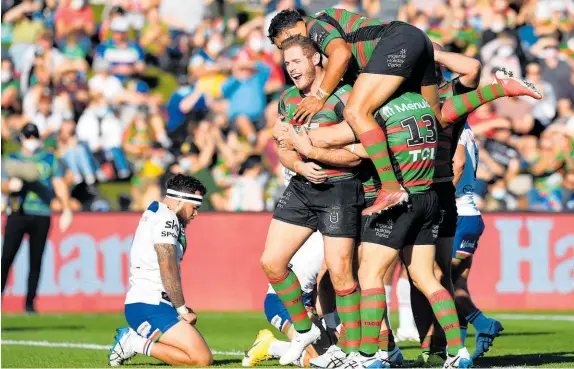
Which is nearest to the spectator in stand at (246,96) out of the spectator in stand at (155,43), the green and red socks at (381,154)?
the spectator in stand at (155,43)

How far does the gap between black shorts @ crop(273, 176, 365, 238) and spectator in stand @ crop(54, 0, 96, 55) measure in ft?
42.1

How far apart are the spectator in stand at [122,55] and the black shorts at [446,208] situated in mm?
12425

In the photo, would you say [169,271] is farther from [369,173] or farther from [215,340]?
[215,340]

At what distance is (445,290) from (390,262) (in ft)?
1.53

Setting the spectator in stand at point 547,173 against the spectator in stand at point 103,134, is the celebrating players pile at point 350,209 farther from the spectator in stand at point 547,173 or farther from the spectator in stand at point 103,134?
the spectator in stand at point 103,134

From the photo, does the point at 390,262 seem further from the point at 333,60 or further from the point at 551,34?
the point at 551,34

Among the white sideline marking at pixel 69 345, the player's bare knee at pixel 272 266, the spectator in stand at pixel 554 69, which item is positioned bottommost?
the white sideline marking at pixel 69 345

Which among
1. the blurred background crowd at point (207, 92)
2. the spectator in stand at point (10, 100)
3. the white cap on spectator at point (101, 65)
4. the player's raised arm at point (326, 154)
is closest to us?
the player's raised arm at point (326, 154)

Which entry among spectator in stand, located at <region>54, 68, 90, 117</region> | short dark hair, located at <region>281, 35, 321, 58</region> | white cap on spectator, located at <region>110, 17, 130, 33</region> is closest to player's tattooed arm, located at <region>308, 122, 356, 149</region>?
short dark hair, located at <region>281, 35, 321, 58</region>

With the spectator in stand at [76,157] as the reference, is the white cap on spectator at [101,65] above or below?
above

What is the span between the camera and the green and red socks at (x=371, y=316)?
29.8ft

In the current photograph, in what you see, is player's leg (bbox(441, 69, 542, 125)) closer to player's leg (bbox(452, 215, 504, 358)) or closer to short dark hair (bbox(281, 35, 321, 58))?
short dark hair (bbox(281, 35, 321, 58))

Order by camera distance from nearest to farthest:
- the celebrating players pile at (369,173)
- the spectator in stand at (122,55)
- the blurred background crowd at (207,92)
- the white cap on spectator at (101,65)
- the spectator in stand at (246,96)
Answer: the celebrating players pile at (369,173), the blurred background crowd at (207,92), the spectator in stand at (246,96), the white cap on spectator at (101,65), the spectator in stand at (122,55)

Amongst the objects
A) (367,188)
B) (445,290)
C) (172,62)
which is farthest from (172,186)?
(172,62)
